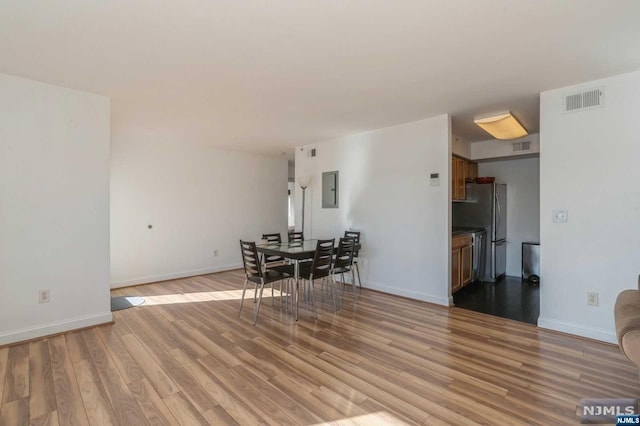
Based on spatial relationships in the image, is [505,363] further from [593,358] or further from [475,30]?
[475,30]

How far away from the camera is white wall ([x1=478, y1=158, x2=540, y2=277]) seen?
5.26 m

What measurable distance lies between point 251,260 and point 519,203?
497cm

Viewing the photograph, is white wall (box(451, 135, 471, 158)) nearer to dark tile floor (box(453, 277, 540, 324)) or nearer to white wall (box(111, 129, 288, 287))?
dark tile floor (box(453, 277, 540, 324))

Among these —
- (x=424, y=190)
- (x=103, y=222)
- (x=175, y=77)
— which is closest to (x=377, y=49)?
(x=175, y=77)

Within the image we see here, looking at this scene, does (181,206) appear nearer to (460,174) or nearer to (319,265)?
(319,265)

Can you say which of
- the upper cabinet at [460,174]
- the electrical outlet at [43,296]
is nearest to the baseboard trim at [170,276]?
the electrical outlet at [43,296]

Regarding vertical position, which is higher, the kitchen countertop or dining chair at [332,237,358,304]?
the kitchen countertop

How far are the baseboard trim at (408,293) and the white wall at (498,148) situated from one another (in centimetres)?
283

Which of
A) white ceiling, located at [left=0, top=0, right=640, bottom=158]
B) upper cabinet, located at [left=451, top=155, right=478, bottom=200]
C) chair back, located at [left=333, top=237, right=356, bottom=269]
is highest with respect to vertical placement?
white ceiling, located at [left=0, top=0, right=640, bottom=158]

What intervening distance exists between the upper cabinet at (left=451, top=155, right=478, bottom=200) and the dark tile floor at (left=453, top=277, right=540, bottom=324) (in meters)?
1.48

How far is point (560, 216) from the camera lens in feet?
9.80

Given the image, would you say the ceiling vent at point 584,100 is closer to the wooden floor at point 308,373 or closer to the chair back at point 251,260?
the wooden floor at point 308,373

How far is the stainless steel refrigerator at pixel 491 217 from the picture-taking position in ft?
16.5

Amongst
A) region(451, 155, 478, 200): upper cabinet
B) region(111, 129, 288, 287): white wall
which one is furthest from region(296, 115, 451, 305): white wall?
region(111, 129, 288, 287): white wall
